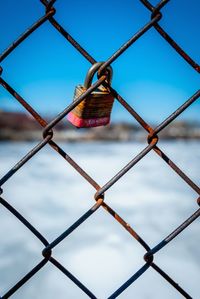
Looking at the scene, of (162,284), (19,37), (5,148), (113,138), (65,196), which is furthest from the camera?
(113,138)

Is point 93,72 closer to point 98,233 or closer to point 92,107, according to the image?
point 92,107

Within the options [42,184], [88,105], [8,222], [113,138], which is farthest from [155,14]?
[113,138]

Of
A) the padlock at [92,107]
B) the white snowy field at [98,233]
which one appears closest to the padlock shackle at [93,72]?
the padlock at [92,107]

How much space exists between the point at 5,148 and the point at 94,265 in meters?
2.99

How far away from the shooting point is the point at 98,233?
174cm

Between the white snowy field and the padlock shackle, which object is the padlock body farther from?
the white snowy field

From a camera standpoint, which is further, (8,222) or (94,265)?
(8,222)

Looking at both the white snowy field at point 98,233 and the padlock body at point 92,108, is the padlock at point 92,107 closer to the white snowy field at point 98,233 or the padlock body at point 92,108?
the padlock body at point 92,108

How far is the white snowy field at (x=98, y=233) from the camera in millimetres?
1279

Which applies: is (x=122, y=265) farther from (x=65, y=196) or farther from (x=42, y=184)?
(x=42, y=184)

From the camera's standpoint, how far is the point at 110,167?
11.5 feet

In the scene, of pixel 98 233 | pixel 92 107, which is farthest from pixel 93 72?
pixel 98 233

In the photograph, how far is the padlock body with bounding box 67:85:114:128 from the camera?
63cm

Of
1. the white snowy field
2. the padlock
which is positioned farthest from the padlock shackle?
the white snowy field
